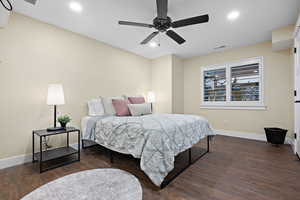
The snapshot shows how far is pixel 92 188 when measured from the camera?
1.62 meters

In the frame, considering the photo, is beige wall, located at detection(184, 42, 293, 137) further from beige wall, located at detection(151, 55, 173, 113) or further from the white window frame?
beige wall, located at detection(151, 55, 173, 113)

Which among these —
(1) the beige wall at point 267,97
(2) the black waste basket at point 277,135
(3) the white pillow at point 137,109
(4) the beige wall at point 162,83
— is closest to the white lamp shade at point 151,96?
(4) the beige wall at point 162,83

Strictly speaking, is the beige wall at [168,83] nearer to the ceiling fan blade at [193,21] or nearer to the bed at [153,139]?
the bed at [153,139]

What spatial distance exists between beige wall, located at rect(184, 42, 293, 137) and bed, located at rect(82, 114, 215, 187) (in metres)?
2.06

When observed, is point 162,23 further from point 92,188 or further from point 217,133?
point 217,133

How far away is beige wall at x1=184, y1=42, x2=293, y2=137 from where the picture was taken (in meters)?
3.40

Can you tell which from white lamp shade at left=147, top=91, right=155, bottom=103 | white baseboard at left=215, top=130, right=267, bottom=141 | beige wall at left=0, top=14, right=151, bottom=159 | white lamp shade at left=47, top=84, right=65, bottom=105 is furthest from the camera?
white lamp shade at left=147, top=91, right=155, bottom=103

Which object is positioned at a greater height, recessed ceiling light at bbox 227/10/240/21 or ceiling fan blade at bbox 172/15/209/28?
recessed ceiling light at bbox 227/10/240/21

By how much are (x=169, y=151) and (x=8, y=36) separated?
3.13 metres

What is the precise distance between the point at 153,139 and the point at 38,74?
249 cm

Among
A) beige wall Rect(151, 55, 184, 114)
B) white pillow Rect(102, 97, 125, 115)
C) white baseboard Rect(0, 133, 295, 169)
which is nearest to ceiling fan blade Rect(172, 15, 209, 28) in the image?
white pillow Rect(102, 97, 125, 115)

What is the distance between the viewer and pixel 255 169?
2.12 meters

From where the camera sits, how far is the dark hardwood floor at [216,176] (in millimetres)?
1562

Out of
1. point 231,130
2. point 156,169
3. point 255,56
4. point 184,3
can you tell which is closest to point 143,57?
point 184,3
